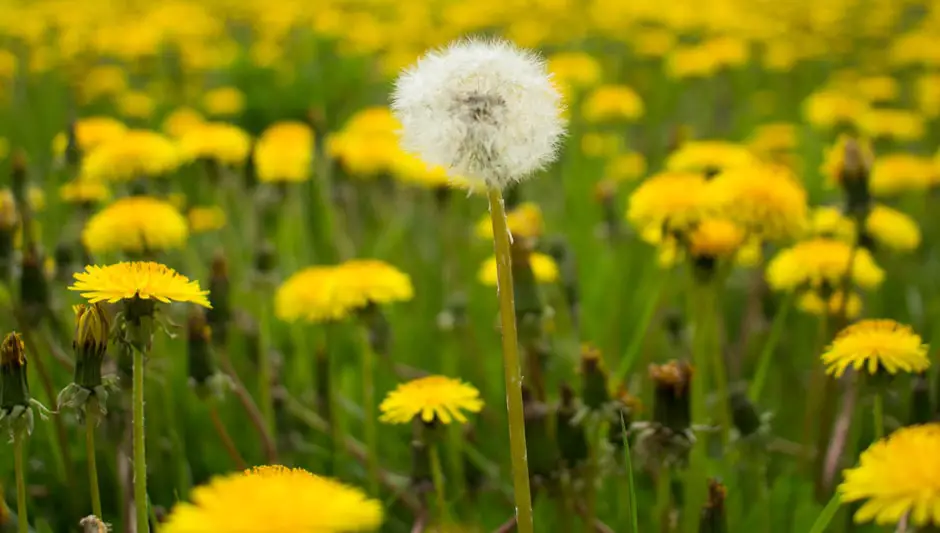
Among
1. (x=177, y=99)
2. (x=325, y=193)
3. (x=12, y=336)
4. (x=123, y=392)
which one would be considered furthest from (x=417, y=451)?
(x=177, y=99)

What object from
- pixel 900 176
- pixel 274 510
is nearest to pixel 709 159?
pixel 900 176

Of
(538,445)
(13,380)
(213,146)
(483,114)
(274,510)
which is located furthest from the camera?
(213,146)

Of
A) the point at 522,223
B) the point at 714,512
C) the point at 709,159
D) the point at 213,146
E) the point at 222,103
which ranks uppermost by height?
the point at 222,103

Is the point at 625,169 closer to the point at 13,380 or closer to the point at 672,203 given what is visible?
the point at 672,203

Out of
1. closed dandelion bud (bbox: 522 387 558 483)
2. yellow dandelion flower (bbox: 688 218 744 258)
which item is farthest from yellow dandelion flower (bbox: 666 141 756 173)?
closed dandelion bud (bbox: 522 387 558 483)

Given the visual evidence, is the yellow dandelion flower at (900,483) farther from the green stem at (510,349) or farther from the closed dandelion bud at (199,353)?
the closed dandelion bud at (199,353)

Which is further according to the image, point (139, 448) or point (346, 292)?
point (346, 292)
